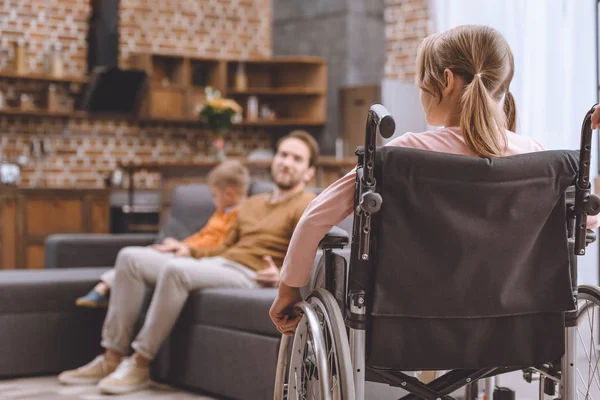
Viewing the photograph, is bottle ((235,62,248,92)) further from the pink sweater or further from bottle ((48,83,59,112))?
the pink sweater

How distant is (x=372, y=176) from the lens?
1.66 meters

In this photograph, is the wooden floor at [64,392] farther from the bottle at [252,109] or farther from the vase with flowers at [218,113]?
the bottle at [252,109]

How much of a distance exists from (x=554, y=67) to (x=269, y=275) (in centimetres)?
156

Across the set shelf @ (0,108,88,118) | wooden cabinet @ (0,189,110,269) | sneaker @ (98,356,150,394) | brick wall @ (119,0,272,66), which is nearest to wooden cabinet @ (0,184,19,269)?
wooden cabinet @ (0,189,110,269)

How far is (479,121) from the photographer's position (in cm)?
178

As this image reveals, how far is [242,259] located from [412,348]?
6.35 ft

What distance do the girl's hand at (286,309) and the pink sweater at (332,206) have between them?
6cm

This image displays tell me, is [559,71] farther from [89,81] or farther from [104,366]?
[89,81]

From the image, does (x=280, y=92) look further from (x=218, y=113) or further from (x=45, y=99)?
(x=45, y=99)

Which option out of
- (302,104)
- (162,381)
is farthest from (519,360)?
(302,104)

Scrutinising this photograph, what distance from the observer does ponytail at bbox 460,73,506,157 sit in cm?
178

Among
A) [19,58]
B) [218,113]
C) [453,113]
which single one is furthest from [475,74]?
[19,58]

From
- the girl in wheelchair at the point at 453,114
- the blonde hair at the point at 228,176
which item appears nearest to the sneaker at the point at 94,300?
the blonde hair at the point at 228,176

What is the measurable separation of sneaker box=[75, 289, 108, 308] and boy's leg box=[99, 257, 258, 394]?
1.34 ft
